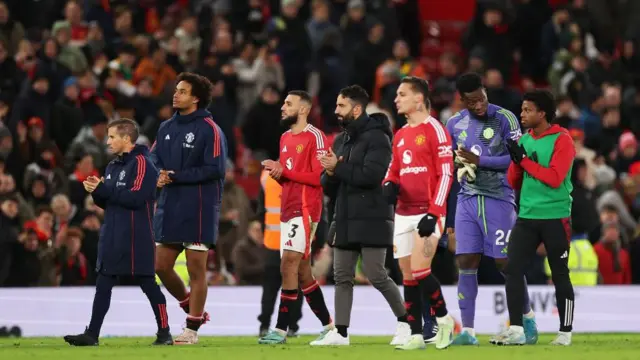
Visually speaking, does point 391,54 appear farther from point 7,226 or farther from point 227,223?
point 7,226

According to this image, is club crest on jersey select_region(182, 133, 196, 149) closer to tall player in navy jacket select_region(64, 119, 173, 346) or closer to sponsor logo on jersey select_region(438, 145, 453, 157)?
tall player in navy jacket select_region(64, 119, 173, 346)

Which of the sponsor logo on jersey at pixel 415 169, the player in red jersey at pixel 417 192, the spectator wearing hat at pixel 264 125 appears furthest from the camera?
the spectator wearing hat at pixel 264 125

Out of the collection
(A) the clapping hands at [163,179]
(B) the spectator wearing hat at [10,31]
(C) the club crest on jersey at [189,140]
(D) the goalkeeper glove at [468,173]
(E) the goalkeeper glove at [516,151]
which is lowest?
(A) the clapping hands at [163,179]

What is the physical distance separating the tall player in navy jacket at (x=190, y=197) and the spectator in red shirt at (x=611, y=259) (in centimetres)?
747

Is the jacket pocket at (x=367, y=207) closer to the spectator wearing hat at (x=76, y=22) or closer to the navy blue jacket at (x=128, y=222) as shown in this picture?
the navy blue jacket at (x=128, y=222)

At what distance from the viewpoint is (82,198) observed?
20000mm

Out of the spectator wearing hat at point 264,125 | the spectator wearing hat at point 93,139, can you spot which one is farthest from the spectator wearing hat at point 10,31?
the spectator wearing hat at point 264,125

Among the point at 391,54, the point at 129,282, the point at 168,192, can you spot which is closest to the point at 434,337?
the point at 168,192

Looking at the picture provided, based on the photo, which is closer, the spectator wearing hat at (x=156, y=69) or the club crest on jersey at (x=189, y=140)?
the club crest on jersey at (x=189, y=140)

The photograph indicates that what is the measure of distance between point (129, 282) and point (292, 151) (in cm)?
594

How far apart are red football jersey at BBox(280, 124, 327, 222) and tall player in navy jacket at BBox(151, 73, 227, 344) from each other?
2.09 ft

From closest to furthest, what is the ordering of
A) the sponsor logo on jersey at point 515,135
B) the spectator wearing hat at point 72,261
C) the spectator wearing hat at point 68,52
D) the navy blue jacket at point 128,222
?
the navy blue jacket at point 128,222
the sponsor logo on jersey at point 515,135
the spectator wearing hat at point 72,261
the spectator wearing hat at point 68,52

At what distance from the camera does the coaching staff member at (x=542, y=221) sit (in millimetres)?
13164

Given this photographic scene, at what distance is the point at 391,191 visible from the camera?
12734 mm
